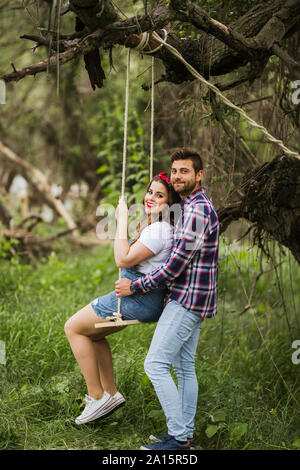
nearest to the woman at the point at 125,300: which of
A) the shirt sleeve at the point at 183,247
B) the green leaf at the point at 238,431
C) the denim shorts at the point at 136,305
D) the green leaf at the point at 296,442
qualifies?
the denim shorts at the point at 136,305

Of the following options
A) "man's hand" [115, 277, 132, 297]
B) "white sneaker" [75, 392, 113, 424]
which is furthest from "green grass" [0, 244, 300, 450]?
"man's hand" [115, 277, 132, 297]

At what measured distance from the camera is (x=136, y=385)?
3.77 metres

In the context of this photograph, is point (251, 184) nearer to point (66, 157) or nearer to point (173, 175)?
point (173, 175)

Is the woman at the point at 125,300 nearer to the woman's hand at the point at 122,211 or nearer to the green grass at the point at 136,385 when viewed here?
the woman's hand at the point at 122,211

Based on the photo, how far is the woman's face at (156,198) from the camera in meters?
2.99

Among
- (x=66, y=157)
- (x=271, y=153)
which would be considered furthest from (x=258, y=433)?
(x=66, y=157)

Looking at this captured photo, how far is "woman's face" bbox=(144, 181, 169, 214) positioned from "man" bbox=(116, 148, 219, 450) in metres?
0.10

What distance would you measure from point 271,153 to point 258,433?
7.29 feet

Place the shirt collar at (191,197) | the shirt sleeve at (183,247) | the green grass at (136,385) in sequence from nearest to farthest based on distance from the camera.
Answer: the shirt sleeve at (183,247) < the shirt collar at (191,197) < the green grass at (136,385)

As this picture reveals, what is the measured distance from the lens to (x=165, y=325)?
9.27 feet

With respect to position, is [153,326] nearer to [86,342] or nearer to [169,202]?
[86,342]

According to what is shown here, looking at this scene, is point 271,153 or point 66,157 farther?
point 66,157

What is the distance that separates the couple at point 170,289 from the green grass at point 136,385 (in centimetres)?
36

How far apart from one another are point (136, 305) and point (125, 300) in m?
0.07
